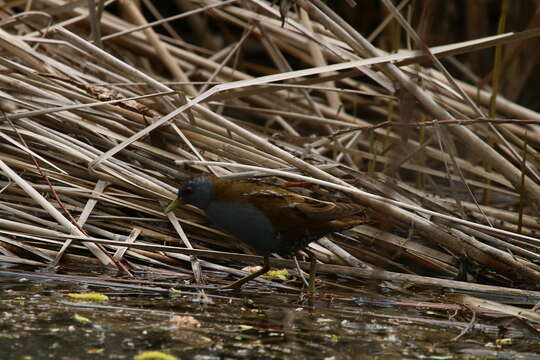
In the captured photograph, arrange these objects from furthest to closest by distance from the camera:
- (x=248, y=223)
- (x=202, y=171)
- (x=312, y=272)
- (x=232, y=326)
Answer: (x=202, y=171), (x=312, y=272), (x=248, y=223), (x=232, y=326)

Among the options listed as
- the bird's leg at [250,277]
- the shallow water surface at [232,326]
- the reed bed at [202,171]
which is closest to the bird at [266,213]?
the bird's leg at [250,277]

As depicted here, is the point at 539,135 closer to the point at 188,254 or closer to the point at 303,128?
the point at 303,128

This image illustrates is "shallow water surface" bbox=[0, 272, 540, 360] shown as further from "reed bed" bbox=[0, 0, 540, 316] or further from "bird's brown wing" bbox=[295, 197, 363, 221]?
"bird's brown wing" bbox=[295, 197, 363, 221]

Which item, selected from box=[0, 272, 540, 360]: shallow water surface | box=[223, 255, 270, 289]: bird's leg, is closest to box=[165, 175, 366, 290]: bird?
box=[223, 255, 270, 289]: bird's leg

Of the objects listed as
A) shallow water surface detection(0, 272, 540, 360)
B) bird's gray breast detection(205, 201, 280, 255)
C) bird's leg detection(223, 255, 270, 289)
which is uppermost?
bird's gray breast detection(205, 201, 280, 255)

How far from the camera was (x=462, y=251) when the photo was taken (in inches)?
155

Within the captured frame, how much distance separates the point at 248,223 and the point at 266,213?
0.09m

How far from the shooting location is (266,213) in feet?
11.8

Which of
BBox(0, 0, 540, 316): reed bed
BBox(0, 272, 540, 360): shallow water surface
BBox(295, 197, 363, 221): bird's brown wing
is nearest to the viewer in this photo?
BBox(0, 272, 540, 360): shallow water surface

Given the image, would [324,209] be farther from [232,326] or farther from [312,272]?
[232,326]

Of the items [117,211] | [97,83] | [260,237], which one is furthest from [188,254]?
[97,83]

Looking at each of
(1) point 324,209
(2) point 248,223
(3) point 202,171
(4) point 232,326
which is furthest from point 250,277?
(3) point 202,171

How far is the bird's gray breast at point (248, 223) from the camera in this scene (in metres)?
3.57

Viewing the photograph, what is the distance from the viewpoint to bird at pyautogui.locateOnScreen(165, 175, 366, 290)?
3.57 m
